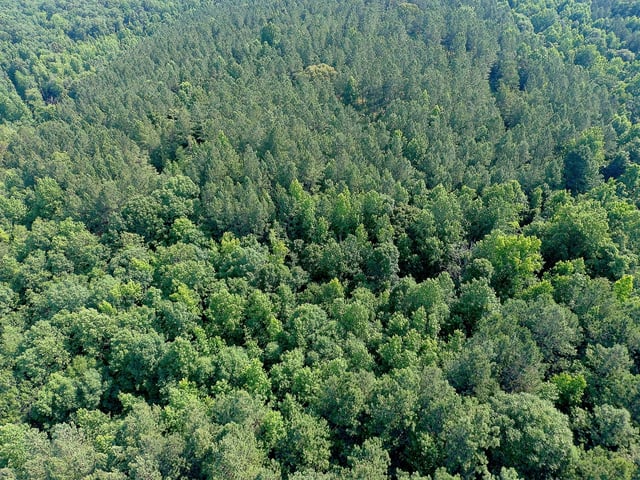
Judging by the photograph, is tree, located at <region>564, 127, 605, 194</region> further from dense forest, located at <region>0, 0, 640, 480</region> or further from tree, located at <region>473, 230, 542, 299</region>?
tree, located at <region>473, 230, 542, 299</region>

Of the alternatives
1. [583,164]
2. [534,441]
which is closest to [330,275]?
[534,441]

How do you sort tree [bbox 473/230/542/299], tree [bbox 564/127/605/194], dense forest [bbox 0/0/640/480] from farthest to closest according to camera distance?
tree [bbox 564/127/605/194] → tree [bbox 473/230/542/299] → dense forest [bbox 0/0/640/480]

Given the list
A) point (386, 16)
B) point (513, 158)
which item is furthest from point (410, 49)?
point (513, 158)

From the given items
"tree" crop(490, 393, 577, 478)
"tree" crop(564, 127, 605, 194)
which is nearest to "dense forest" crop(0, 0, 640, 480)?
"tree" crop(490, 393, 577, 478)

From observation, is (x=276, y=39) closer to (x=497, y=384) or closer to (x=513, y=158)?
(x=513, y=158)

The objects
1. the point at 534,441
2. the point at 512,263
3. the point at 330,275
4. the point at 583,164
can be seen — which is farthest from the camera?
the point at 583,164

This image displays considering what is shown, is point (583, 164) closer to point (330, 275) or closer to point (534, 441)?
point (330, 275)

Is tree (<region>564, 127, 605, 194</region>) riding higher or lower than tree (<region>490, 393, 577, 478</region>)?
higher

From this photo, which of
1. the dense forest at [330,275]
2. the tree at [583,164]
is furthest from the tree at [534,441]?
the tree at [583,164]

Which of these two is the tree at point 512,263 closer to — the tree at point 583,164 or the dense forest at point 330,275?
the dense forest at point 330,275
